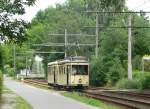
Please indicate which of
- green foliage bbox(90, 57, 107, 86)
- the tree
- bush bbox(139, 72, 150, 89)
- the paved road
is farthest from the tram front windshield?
the tree

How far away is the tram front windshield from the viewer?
49875mm

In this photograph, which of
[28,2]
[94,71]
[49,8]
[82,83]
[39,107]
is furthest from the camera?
[49,8]

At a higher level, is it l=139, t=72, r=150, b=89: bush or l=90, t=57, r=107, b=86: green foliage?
l=90, t=57, r=107, b=86: green foliage

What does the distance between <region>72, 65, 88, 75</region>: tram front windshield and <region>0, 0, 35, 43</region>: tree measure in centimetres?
3168

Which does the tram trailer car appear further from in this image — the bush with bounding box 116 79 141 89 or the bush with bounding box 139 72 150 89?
the bush with bounding box 116 79 141 89

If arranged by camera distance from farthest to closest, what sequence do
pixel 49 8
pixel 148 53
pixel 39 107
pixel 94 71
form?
pixel 49 8
pixel 148 53
pixel 94 71
pixel 39 107

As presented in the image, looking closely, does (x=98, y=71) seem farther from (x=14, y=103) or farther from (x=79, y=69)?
(x=14, y=103)

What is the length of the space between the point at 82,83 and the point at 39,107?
22932mm

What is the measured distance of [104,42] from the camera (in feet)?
221

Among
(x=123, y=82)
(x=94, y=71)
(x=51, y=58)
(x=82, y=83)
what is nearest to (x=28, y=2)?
(x=82, y=83)

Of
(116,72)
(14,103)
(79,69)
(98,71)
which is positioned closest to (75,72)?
(79,69)

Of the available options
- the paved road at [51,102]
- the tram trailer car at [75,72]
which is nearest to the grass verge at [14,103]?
the paved road at [51,102]

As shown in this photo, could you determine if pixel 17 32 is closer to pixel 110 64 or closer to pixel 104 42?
pixel 110 64

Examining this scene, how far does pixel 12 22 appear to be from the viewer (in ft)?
58.2
